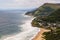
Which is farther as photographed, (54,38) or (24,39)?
(24,39)

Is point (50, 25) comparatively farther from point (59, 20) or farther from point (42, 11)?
point (42, 11)

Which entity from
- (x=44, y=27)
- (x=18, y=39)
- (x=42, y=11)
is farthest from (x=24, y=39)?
(x=42, y=11)

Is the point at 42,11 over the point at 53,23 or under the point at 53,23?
over

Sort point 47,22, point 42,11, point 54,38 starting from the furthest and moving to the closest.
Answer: point 42,11 → point 47,22 → point 54,38

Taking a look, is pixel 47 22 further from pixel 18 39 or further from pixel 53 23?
pixel 18 39

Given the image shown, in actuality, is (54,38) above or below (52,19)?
below

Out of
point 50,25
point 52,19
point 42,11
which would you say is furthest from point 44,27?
point 42,11

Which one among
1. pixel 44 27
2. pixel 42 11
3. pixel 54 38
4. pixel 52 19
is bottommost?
pixel 54 38

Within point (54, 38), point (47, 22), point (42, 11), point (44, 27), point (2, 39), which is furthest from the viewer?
point (42, 11)

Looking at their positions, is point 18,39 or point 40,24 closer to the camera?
point 18,39
